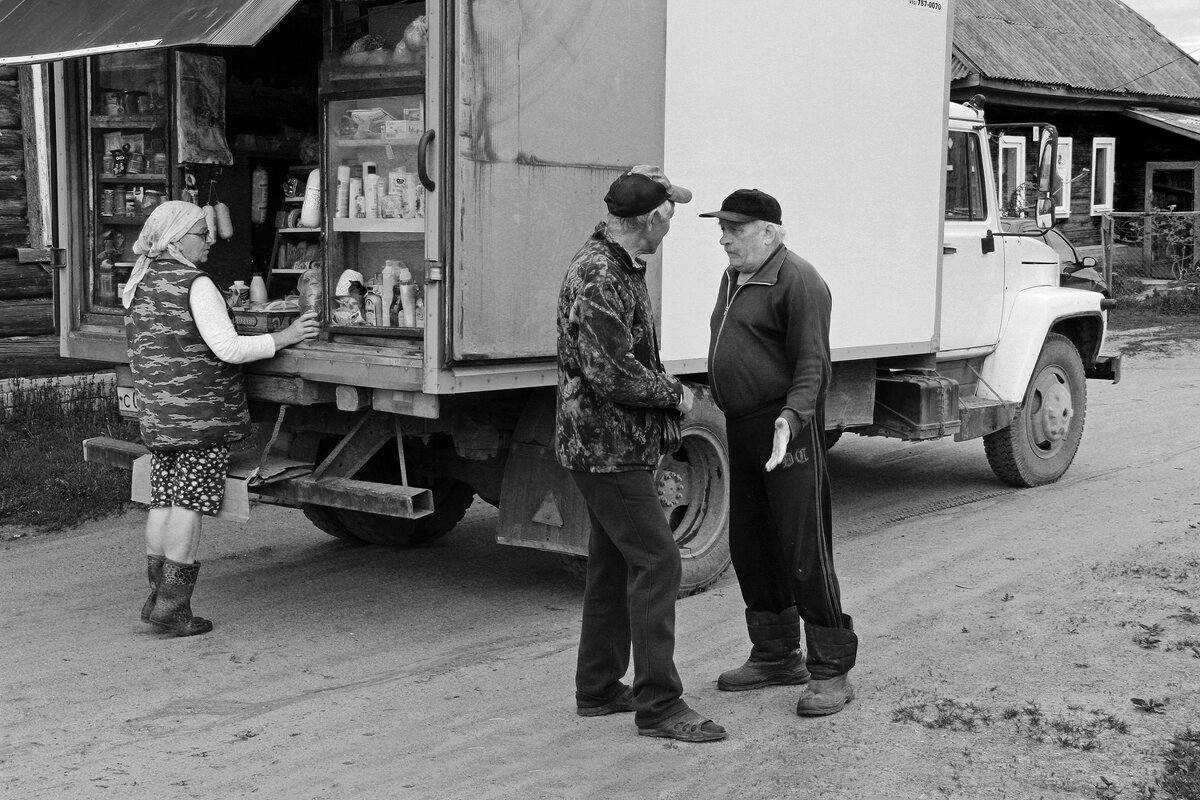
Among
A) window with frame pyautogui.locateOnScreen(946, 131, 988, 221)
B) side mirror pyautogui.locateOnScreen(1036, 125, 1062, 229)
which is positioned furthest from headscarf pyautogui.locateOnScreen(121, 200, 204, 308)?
side mirror pyautogui.locateOnScreen(1036, 125, 1062, 229)

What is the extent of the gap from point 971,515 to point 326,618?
4.00 m

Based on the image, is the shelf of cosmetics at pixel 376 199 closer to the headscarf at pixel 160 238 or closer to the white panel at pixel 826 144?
the headscarf at pixel 160 238

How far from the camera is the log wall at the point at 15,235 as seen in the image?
10375mm

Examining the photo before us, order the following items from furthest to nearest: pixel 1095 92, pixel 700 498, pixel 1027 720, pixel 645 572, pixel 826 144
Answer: pixel 1095 92, pixel 826 144, pixel 700 498, pixel 1027 720, pixel 645 572

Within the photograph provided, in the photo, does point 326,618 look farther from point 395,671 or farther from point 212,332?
point 212,332

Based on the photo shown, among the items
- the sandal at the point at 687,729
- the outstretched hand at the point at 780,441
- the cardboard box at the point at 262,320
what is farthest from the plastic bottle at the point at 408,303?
the sandal at the point at 687,729

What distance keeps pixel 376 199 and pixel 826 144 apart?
2.37 metres

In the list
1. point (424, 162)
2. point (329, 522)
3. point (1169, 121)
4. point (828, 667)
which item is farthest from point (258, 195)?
point (1169, 121)

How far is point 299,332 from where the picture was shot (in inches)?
233

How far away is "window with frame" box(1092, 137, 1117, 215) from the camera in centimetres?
2555

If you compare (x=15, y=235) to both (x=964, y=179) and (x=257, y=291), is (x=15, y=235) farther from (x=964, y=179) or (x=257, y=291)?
(x=964, y=179)

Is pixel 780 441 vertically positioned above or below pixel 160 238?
below

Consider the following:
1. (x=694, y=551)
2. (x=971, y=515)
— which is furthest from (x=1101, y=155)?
(x=694, y=551)

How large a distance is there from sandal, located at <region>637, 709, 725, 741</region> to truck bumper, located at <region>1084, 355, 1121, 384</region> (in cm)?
602
